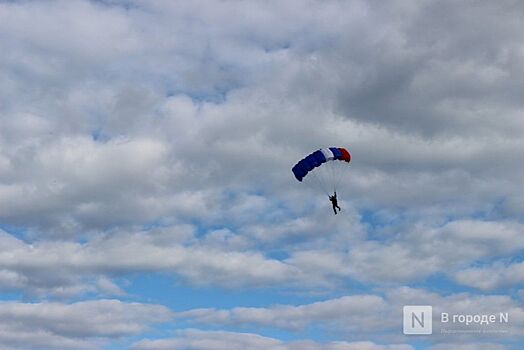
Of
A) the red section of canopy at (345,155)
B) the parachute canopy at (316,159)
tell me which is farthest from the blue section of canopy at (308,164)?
the red section of canopy at (345,155)

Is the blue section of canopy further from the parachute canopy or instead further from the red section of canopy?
the red section of canopy

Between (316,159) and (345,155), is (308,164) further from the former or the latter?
(345,155)

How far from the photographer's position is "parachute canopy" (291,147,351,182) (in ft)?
204

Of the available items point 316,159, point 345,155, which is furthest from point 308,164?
point 345,155

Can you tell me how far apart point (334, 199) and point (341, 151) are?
696cm

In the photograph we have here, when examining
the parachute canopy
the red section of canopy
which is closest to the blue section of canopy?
the parachute canopy

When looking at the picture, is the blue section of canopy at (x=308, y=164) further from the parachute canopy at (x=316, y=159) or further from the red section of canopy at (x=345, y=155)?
the red section of canopy at (x=345, y=155)

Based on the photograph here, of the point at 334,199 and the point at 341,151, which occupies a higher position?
the point at 341,151

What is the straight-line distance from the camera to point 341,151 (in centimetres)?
6462

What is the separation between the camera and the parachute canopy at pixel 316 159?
6209 centimetres

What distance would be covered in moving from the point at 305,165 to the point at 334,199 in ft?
20.7

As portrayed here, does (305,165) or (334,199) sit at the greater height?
(305,165)

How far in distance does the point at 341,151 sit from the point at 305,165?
19.4ft

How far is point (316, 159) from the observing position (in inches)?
2464
